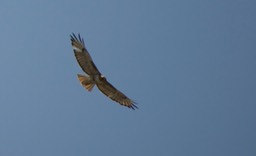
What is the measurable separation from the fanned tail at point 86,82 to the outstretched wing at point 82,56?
0.85 ft

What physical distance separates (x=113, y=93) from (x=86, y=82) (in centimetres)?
157

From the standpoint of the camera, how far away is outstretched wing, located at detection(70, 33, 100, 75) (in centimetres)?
2775

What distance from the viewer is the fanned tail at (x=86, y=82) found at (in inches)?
1102

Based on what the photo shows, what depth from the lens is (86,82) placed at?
92.2 feet

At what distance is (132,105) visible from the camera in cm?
2986

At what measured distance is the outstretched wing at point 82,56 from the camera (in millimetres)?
27750

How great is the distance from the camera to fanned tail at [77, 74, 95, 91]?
28.0 meters

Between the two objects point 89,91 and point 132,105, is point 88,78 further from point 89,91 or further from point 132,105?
point 132,105

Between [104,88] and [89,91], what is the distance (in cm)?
115

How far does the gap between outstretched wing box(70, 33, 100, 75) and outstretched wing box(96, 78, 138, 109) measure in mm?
654

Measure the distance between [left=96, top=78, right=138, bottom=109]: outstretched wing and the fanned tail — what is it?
1.25 feet

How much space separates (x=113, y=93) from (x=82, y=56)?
229cm

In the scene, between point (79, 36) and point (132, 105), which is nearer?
point (79, 36)

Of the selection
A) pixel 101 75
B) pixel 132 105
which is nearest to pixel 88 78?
pixel 101 75
